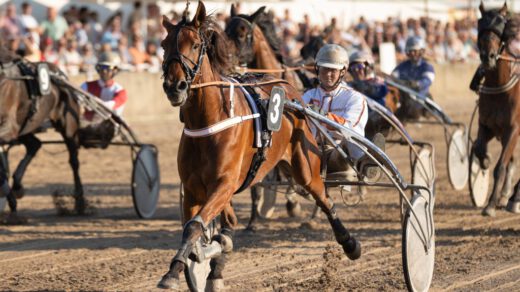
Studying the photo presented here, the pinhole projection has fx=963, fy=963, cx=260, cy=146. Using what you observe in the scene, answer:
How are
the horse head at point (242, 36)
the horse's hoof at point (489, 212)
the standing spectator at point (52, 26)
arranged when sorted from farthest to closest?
the standing spectator at point (52, 26), the horse head at point (242, 36), the horse's hoof at point (489, 212)

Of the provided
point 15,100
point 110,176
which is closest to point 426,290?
point 15,100

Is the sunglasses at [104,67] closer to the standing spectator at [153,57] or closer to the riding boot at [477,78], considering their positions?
the riding boot at [477,78]

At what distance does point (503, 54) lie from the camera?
28.6 feet

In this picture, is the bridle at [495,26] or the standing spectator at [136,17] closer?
the bridle at [495,26]

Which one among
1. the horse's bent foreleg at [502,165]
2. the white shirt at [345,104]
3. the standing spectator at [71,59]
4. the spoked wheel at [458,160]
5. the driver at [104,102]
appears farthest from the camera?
the standing spectator at [71,59]

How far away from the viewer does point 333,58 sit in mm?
6637

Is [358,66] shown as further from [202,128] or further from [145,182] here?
[202,128]

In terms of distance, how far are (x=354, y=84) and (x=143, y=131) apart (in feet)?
22.7

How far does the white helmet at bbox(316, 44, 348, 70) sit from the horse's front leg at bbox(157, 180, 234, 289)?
1595 millimetres

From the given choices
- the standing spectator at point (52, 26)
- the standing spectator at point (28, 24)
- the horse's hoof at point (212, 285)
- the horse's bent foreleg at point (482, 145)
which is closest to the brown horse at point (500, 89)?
the horse's bent foreleg at point (482, 145)

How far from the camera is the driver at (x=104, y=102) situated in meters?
9.91

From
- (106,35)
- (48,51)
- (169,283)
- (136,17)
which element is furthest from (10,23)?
(169,283)

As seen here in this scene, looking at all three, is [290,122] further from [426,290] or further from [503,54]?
[503,54]

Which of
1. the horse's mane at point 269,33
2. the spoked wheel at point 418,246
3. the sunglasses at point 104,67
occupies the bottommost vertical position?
the spoked wheel at point 418,246
